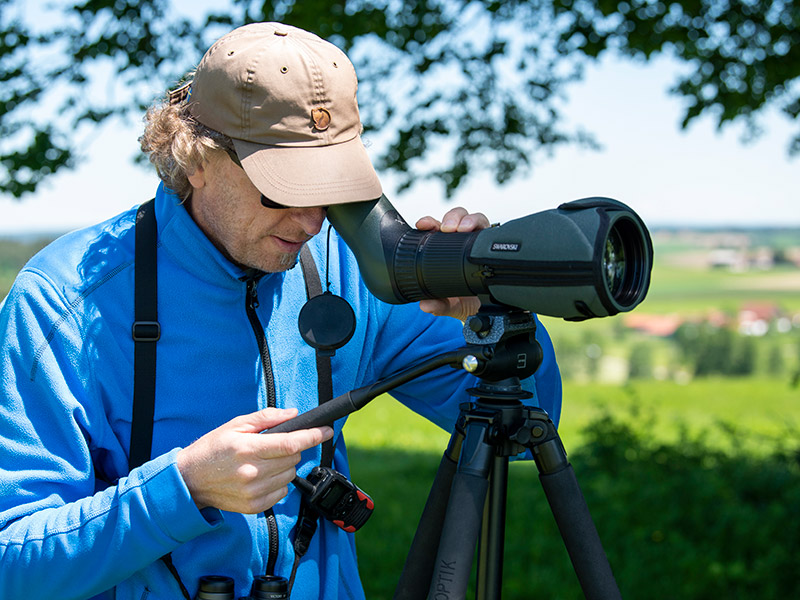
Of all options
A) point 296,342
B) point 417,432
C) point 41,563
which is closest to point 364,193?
point 296,342


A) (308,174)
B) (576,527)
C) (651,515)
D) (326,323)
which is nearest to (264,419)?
(326,323)

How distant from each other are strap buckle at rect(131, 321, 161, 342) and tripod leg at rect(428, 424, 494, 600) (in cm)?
67

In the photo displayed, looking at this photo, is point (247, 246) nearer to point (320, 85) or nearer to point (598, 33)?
point (320, 85)

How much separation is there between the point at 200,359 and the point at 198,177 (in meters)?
0.39

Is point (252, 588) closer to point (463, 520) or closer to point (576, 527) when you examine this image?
point (463, 520)

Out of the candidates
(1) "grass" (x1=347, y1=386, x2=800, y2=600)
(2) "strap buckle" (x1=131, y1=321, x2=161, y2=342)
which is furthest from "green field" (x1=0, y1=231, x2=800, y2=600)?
(2) "strap buckle" (x1=131, y1=321, x2=161, y2=342)

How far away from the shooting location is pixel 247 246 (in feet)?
5.88

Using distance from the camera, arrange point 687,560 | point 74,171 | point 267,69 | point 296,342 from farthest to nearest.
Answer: point 74,171
point 687,560
point 296,342
point 267,69

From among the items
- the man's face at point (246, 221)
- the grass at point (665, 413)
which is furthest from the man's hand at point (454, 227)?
the grass at point (665, 413)

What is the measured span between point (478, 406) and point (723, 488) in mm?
4281

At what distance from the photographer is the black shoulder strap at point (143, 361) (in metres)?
1.71

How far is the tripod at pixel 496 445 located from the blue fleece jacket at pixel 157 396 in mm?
316

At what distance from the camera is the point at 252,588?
1.72m

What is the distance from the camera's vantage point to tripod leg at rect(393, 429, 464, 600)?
1657mm
